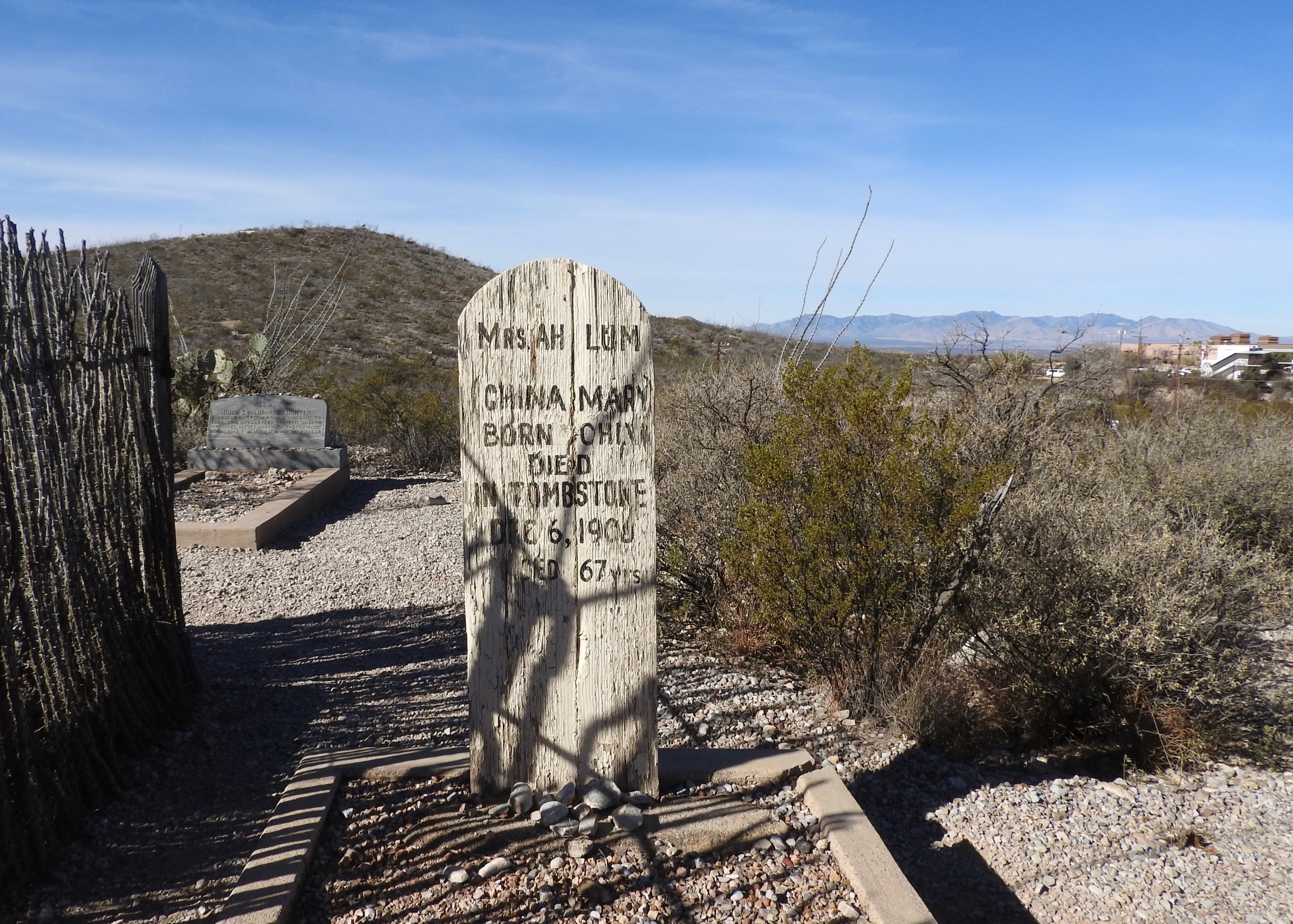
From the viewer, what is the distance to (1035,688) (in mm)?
4473

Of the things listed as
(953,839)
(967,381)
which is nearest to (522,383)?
(953,839)

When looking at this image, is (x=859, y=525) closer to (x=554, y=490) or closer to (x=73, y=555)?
(x=554, y=490)

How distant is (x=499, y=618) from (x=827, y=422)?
2.00 meters

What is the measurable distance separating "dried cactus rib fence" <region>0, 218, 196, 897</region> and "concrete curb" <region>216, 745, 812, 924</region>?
0.73 meters

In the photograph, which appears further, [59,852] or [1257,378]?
[1257,378]

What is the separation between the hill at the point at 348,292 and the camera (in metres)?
27.4

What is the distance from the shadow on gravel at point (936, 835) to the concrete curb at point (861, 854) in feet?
1.62

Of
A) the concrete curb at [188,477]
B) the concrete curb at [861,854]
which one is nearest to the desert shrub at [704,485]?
the concrete curb at [861,854]

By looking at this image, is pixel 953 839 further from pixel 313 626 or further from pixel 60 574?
pixel 313 626

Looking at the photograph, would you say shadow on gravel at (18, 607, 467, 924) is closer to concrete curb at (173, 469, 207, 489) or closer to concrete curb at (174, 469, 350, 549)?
concrete curb at (174, 469, 350, 549)

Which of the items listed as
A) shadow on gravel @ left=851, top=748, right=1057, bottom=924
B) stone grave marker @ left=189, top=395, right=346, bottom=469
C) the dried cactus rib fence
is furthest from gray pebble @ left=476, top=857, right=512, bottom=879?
stone grave marker @ left=189, top=395, right=346, bottom=469

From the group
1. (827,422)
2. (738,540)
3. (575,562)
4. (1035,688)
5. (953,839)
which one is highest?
(827,422)

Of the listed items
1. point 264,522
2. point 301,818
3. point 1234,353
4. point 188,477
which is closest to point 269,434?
point 188,477

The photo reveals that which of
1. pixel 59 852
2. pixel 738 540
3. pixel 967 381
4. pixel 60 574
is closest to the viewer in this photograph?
pixel 59 852
